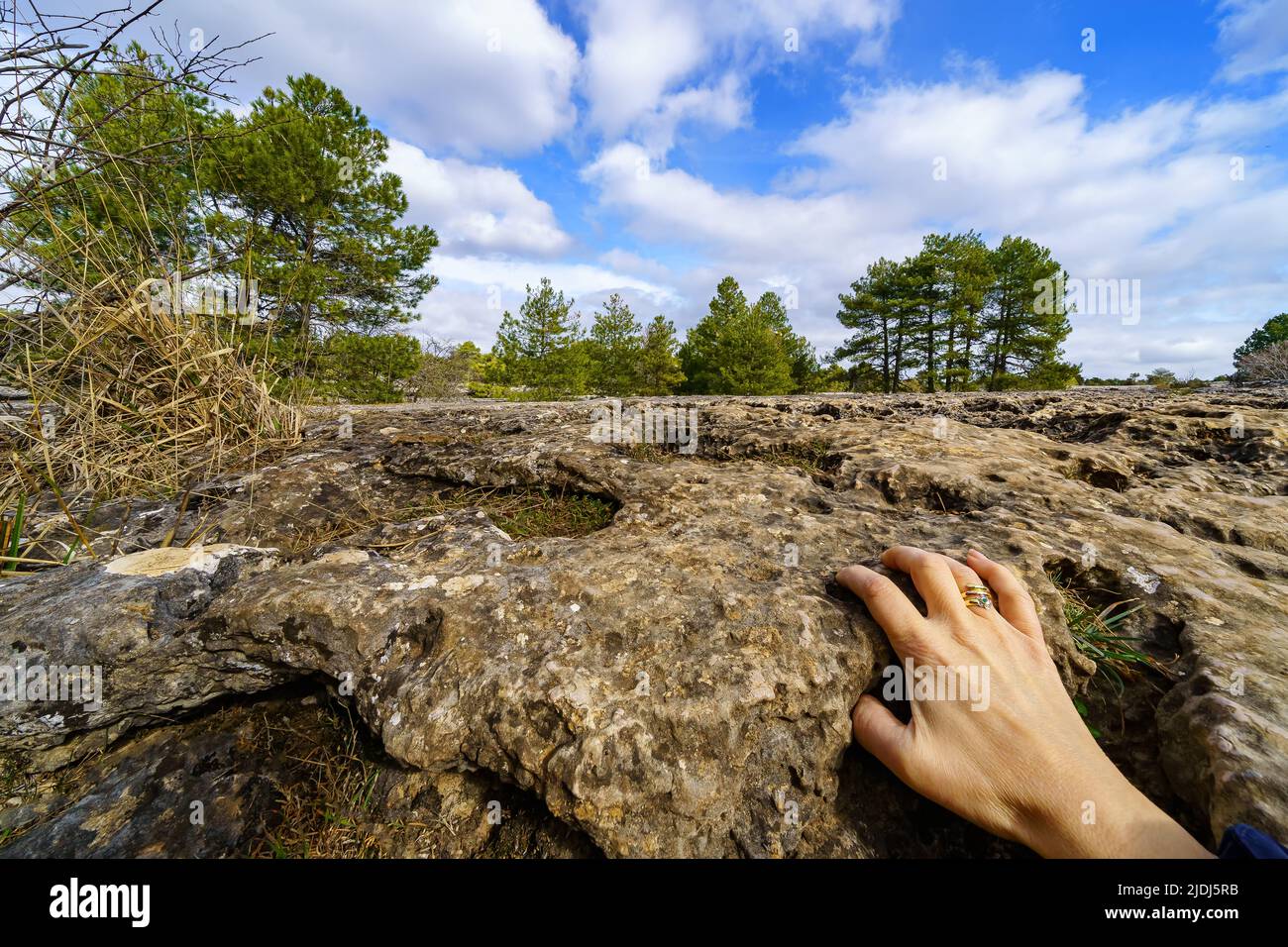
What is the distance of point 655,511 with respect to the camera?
77.9 inches

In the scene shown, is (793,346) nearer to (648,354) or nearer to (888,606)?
(648,354)

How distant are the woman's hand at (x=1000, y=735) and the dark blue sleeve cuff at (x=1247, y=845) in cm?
4

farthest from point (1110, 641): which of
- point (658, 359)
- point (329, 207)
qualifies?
point (658, 359)

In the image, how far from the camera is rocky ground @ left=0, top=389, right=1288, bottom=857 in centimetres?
107

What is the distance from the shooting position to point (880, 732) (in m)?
1.15

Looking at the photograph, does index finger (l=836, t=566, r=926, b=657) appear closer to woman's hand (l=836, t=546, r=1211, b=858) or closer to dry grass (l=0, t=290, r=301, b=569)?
woman's hand (l=836, t=546, r=1211, b=858)

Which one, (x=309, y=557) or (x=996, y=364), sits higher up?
(x=996, y=364)

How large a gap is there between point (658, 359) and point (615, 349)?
10.5 ft

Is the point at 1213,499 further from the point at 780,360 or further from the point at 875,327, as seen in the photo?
the point at 875,327

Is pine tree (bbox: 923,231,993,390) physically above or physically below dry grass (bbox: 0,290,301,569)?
above

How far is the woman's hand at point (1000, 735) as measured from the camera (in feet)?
3.01

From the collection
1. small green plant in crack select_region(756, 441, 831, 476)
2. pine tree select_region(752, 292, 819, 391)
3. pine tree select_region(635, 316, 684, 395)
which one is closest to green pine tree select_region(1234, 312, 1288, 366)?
pine tree select_region(752, 292, 819, 391)
